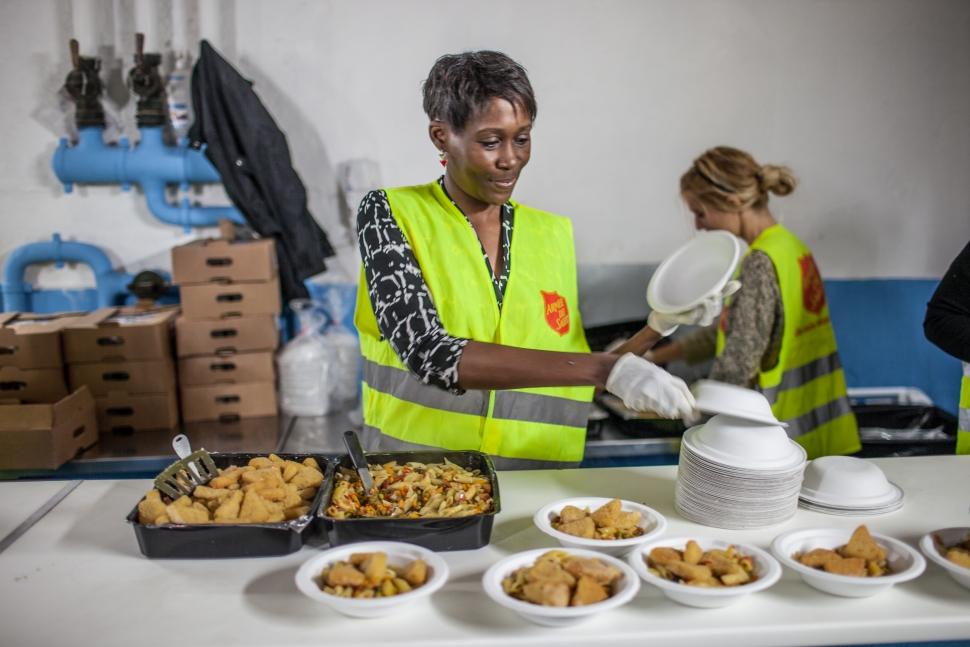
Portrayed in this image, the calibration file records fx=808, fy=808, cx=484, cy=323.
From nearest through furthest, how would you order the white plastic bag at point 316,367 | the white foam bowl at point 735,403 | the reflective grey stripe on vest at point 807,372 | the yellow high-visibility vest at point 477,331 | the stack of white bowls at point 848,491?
the white foam bowl at point 735,403
the stack of white bowls at point 848,491
the yellow high-visibility vest at point 477,331
the reflective grey stripe on vest at point 807,372
the white plastic bag at point 316,367

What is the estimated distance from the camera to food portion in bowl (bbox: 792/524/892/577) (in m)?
→ 1.42

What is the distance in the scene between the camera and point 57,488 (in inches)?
76.5

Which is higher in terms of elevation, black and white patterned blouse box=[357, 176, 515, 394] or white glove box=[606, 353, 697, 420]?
black and white patterned blouse box=[357, 176, 515, 394]

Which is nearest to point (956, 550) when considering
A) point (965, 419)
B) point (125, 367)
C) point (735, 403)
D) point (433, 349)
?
point (735, 403)

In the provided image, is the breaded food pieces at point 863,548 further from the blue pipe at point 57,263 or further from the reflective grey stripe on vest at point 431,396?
the blue pipe at point 57,263

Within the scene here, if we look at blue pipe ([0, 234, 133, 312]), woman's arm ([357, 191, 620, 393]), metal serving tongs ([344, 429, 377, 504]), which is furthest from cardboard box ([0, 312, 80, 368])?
metal serving tongs ([344, 429, 377, 504])

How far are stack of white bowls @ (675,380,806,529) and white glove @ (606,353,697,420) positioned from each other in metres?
0.04

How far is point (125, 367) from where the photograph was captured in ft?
10.8

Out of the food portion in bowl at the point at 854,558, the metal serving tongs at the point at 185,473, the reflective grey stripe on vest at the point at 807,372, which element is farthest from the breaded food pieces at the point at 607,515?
the reflective grey stripe on vest at the point at 807,372

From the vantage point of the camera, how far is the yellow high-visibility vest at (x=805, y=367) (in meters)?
2.97

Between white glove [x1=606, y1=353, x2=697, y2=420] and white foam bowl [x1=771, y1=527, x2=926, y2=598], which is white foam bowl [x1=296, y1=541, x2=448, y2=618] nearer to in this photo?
white glove [x1=606, y1=353, x2=697, y2=420]

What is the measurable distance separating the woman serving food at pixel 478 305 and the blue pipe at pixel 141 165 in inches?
72.7

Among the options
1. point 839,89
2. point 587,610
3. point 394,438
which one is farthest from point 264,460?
point 839,89

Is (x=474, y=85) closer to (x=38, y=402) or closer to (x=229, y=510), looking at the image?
(x=229, y=510)
